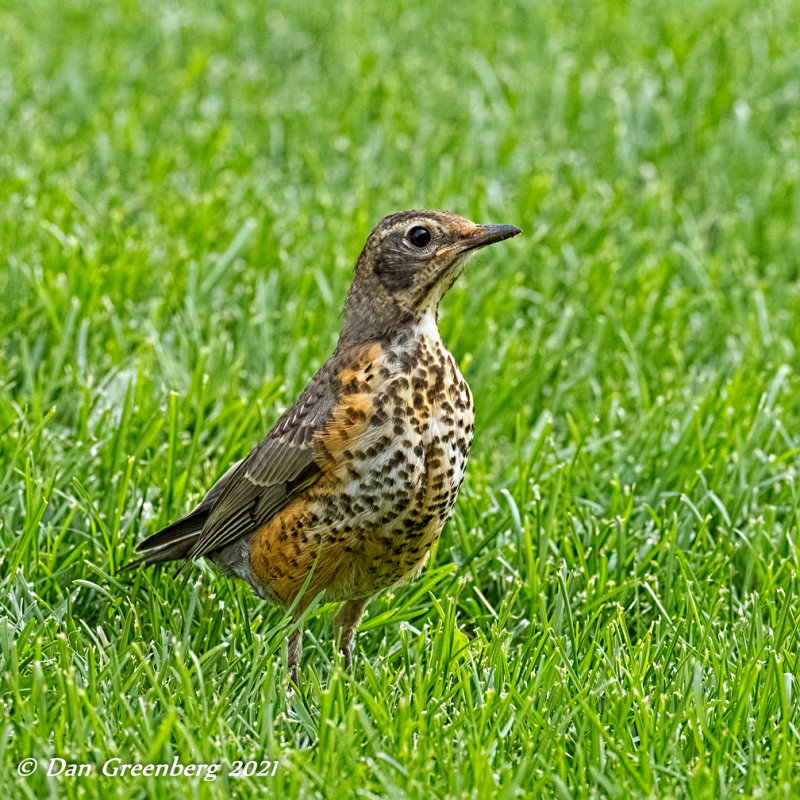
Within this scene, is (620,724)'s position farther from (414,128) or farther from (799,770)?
(414,128)

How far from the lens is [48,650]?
3.88 m

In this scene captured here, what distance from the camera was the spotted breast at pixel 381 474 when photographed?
3.78m

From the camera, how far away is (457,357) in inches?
239

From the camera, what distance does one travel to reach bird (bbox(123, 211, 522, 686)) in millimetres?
3799

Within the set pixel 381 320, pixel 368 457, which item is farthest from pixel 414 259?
pixel 368 457

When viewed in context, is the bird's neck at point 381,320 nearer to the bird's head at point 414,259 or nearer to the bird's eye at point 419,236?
the bird's head at point 414,259

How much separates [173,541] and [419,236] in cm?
125

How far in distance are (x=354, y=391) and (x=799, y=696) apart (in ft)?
5.03

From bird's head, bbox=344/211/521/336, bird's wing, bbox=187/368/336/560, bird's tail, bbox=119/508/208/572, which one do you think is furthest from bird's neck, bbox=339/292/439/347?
bird's tail, bbox=119/508/208/572

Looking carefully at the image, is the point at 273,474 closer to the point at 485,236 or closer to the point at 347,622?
the point at 347,622

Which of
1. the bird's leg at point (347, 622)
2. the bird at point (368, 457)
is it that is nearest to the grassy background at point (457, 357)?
the bird's leg at point (347, 622)

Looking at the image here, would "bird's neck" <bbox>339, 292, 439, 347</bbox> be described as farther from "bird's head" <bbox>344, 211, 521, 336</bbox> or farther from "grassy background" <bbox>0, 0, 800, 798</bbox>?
"grassy background" <bbox>0, 0, 800, 798</bbox>

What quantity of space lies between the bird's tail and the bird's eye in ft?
3.62

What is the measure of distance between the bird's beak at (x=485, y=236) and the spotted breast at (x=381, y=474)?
275 mm
